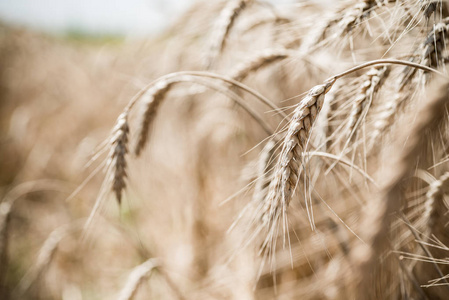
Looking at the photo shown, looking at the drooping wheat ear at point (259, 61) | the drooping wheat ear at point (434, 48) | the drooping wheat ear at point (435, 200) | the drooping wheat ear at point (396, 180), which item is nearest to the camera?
the drooping wheat ear at point (396, 180)

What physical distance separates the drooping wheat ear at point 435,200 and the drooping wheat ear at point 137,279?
76cm

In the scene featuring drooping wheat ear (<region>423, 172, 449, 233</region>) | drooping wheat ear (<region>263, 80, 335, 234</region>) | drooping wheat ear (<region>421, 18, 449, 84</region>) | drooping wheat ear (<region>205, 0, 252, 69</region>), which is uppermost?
drooping wheat ear (<region>205, 0, 252, 69</region>)

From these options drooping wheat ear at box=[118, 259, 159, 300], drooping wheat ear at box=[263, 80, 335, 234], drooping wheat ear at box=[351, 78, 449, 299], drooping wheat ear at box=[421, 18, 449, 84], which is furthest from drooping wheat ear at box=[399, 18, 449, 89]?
drooping wheat ear at box=[118, 259, 159, 300]

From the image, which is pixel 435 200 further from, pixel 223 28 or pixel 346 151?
pixel 223 28

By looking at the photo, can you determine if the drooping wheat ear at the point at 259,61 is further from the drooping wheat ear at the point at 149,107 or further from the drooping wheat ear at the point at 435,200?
the drooping wheat ear at the point at 435,200

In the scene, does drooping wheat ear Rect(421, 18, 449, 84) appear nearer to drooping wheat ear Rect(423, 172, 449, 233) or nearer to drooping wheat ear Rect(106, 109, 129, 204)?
drooping wheat ear Rect(423, 172, 449, 233)

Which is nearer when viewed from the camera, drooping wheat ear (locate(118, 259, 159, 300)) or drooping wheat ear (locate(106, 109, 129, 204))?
drooping wheat ear (locate(106, 109, 129, 204))

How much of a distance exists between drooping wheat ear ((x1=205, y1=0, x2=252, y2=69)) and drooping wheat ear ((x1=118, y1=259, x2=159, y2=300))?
66 cm

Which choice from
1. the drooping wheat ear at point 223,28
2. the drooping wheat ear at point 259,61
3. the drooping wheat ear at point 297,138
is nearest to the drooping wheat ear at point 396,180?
the drooping wheat ear at point 297,138

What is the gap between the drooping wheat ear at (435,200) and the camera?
2.22ft

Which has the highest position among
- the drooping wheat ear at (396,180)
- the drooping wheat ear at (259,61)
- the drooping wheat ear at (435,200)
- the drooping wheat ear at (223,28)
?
the drooping wheat ear at (223,28)

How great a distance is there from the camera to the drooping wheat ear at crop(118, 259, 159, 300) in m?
0.91

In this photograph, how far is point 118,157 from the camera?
2.30ft

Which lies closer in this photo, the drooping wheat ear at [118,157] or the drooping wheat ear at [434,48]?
the drooping wheat ear at [434,48]
